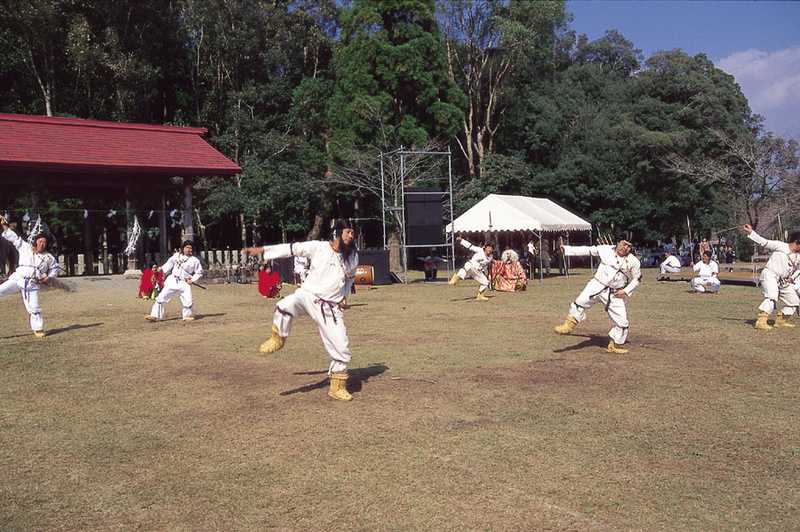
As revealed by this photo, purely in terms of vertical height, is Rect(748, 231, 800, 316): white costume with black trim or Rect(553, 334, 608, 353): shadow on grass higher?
Rect(748, 231, 800, 316): white costume with black trim

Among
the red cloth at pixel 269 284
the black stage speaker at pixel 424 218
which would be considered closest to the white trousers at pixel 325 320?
the red cloth at pixel 269 284

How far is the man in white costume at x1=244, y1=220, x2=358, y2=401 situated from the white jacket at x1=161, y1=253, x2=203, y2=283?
285 inches

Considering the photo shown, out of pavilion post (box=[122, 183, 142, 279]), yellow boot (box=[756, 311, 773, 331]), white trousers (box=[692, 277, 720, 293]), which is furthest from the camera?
pavilion post (box=[122, 183, 142, 279])

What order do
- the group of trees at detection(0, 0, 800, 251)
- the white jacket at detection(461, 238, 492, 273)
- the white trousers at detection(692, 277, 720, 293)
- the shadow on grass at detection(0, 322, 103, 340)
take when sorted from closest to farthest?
the shadow on grass at detection(0, 322, 103, 340) → the white jacket at detection(461, 238, 492, 273) → the white trousers at detection(692, 277, 720, 293) → the group of trees at detection(0, 0, 800, 251)

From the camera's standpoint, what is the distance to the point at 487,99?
43594 millimetres

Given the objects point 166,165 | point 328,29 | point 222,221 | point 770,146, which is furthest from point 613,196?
point 166,165

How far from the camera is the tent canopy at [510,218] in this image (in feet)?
85.7

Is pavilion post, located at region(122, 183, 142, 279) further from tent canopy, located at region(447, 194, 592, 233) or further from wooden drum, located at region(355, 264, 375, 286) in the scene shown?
tent canopy, located at region(447, 194, 592, 233)

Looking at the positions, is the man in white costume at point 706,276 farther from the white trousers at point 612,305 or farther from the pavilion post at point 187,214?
the pavilion post at point 187,214

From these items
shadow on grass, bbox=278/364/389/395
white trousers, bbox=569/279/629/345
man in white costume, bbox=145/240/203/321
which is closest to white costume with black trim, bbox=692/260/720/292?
white trousers, bbox=569/279/629/345

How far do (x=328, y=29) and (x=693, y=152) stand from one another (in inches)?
808

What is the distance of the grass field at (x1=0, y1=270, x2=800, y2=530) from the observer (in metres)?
4.75

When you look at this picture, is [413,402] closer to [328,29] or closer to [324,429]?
[324,429]

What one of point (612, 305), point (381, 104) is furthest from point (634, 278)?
point (381, 104)
